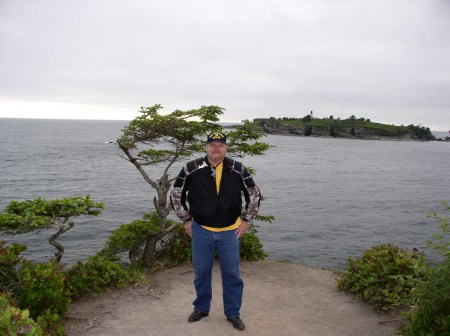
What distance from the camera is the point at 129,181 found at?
42312 millimetres

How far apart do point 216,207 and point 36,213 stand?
4174 mm

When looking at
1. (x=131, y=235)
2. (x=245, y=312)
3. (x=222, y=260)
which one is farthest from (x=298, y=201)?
(x=222, y=260)

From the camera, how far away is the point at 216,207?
5.85 meters

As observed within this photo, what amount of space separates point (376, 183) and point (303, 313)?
4122cm

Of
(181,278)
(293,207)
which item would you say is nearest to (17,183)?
(293,207)

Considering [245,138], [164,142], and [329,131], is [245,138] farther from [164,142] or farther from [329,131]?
[329,131]

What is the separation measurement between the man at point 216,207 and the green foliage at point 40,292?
234cm

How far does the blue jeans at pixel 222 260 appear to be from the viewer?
595cm

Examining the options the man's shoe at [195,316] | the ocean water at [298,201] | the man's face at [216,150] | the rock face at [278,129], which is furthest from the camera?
the rock face at [278,129]

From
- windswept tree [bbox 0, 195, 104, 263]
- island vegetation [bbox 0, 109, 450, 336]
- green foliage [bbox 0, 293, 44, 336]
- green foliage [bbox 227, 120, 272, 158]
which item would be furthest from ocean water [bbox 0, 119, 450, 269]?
green foliage [bbox 0, 293, 44, 336]

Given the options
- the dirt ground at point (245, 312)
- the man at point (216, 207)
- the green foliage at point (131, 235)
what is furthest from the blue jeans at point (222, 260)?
the green foliage at point (131, 235)

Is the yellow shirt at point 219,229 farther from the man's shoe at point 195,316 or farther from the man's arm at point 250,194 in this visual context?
the man's shoe at point 195,316

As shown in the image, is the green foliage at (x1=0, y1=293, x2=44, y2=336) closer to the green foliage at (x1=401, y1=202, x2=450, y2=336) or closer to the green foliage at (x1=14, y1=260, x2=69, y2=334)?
the green foliage at (x1=14, y1=260, x2=69, y2=334)

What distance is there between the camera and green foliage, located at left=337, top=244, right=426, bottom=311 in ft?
23.2
